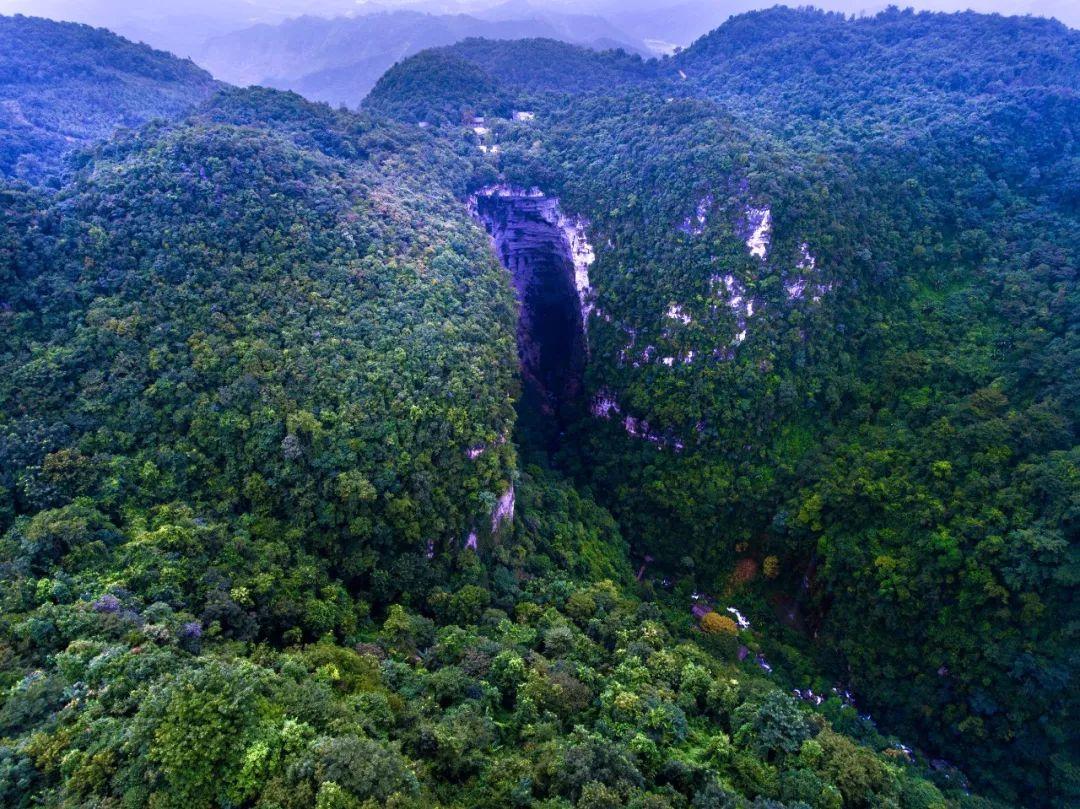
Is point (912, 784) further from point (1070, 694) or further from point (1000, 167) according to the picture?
point (1000, 167)

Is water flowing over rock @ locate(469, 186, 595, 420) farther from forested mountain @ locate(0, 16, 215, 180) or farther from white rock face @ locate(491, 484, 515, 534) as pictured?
forested mountain @ locate(0, 16, 215, 180)

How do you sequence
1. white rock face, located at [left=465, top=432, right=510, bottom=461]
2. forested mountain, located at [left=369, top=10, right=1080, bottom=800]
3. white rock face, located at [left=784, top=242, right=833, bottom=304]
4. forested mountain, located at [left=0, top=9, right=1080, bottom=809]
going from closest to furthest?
forested mountain, located at [left=0, top=9, right=1080, bottom=809], forested mountain, located at [left=369, top=10, right=1080, bottom=800], white rock face, located at [left=465, top=432, right=510, bottom=461], white rock face, located at [left=784, top=242, right=833, bottom=304]

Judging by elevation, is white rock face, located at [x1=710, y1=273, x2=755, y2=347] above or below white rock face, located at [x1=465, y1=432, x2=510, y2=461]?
above

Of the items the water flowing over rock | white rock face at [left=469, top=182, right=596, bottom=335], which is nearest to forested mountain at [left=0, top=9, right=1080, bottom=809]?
white rock face at [left=469, top=182, right=596, bottom=335]

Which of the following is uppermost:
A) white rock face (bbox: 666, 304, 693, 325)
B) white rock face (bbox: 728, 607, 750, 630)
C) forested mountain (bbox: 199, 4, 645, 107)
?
forested mountain (bbox: 199, 4, 645, 107)

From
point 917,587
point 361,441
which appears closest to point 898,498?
point 917,587

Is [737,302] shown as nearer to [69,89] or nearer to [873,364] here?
[873,364]
